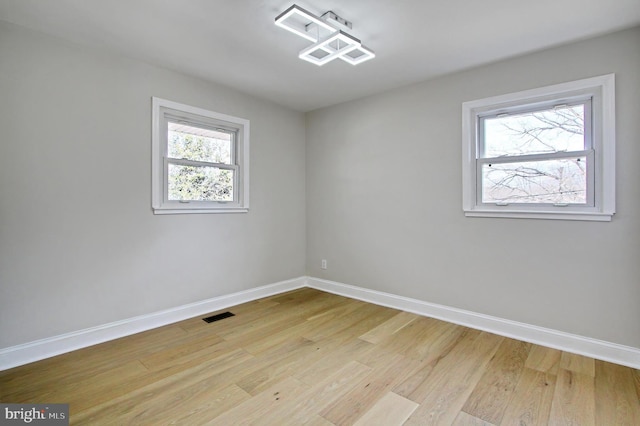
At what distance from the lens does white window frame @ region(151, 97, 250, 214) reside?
3041 mm

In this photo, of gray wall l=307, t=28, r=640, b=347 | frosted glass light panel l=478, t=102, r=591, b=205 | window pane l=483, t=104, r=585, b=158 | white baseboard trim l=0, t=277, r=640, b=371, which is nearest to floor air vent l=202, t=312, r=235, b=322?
white baseboard trim l=0, t=277, r=640, b=371

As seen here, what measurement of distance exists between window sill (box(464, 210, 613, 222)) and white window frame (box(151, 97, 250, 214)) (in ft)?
8.68

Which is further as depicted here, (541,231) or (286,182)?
(286,182)

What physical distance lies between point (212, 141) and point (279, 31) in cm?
159

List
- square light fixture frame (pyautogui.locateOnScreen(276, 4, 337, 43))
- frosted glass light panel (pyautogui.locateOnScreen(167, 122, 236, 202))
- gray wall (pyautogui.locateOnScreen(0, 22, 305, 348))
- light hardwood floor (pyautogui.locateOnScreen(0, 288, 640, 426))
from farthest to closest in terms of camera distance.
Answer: frosted glass light panel (pyautogui.locateOnScreen(167, 122, 236, 202)) → gray wall (pyautogui.locateOnScreen(0, 22, 305, 348)) → square light fixture frame (pyautogui.locateOnScreen(276, 4, 337, 43)) → light hardwood floor (pyautogui.locateOnScreen(0, 288, 640, 426))

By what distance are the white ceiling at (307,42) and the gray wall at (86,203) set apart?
251 mm

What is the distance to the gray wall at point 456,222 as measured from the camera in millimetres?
2400

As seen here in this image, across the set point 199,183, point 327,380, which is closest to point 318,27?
point 199,183

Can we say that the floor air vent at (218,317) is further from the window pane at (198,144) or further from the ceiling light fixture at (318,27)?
the ceiling light fixture at (318,27)

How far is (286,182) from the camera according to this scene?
4379 millimetres

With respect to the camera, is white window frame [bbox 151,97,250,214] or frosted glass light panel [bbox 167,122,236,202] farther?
frosted glass light panel [bbox 167,122,236,202]

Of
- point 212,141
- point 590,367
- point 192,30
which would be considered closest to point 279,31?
point 192,30

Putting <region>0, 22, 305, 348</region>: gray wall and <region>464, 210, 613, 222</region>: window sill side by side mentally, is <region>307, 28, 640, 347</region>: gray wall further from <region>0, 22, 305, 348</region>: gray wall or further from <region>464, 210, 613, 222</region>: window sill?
<region>0, 22, 305, 348</region>: gray wall

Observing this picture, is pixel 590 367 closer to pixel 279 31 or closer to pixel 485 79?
pixel 485 79
